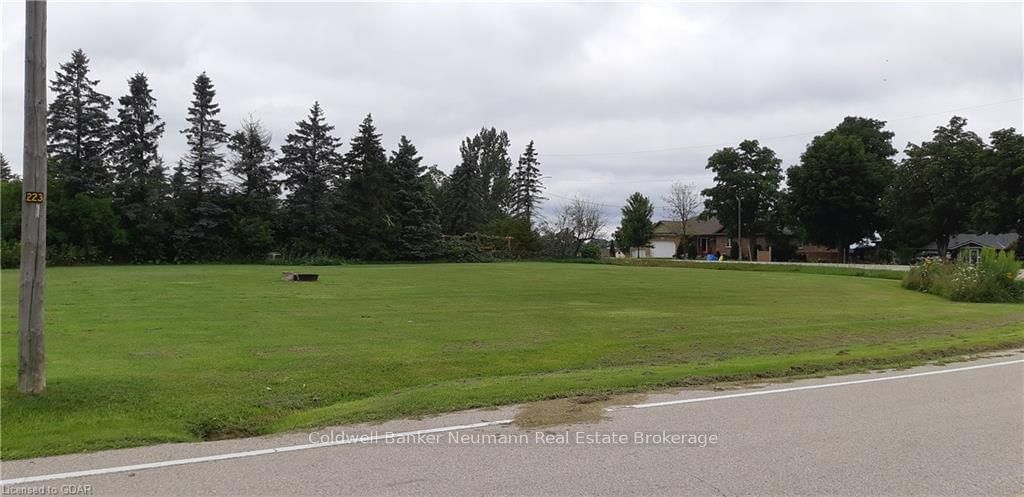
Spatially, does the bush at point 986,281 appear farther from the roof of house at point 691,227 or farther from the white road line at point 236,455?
the roof of house at point 691,227

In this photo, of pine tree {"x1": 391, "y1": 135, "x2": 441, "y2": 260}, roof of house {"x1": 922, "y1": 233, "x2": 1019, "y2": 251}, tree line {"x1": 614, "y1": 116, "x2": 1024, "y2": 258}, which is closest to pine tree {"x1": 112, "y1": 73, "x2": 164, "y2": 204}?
pine tree {"x1": 391, "y1": 135, "x2": 441, "y2": 260}

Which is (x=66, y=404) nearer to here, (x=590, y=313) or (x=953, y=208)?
(x=590, y=313)

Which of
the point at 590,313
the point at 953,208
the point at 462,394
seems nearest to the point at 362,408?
the point at 462,394

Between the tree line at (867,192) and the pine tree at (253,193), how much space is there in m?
46.9

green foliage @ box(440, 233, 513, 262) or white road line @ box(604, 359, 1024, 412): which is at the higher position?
green foliage @ box(440, 233, 513, 262)

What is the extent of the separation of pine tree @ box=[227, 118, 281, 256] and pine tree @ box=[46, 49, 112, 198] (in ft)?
35.7

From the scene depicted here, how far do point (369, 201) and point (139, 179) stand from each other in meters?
21.7

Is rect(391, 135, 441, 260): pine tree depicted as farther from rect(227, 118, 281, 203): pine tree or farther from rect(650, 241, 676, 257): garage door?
rect(650, 241, 676, 257): garage door

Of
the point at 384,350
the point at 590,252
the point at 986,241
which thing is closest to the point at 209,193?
the point at 590,252

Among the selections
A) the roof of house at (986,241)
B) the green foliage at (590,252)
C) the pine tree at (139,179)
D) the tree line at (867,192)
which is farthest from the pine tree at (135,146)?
the roof of house at (986,241)

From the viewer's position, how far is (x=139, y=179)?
59562mm

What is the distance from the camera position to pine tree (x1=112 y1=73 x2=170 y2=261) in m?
58.4

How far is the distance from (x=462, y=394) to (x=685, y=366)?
399 centimetres

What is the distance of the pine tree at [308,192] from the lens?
214 ft
